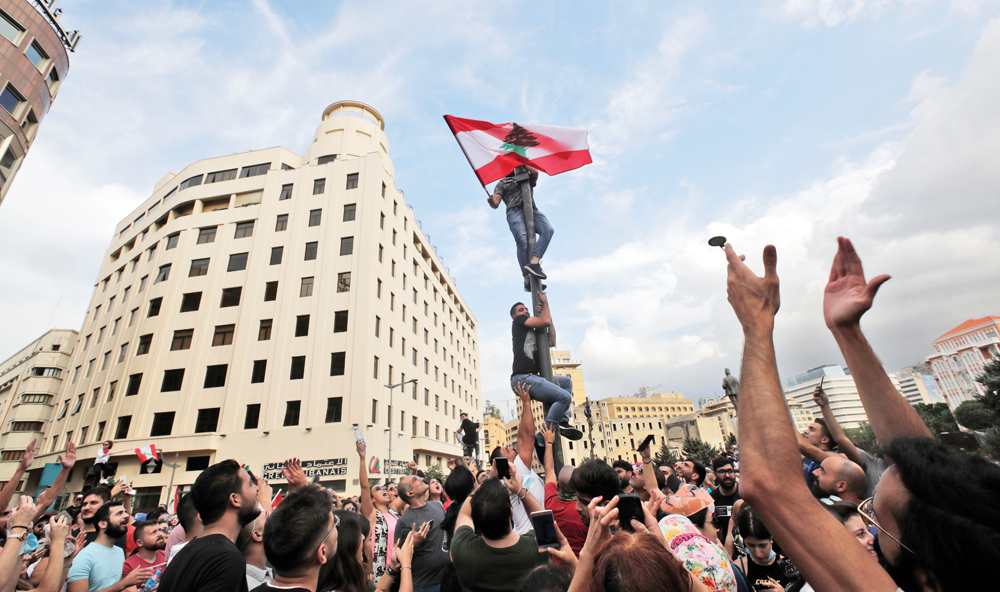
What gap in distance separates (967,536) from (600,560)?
1.07m

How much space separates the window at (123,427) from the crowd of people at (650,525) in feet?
90.1

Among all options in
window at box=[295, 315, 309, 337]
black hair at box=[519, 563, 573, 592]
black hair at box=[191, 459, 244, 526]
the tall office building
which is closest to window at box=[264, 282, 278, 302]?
window at box=[295, 315, 309, 337]

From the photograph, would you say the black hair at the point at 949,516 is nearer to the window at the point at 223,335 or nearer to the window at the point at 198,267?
the window at the point at 223,335

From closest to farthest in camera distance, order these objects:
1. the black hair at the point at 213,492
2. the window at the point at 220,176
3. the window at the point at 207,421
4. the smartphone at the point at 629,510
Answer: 1. the smartphone at the point at 629,510
2. the black hair at the point at 213,492
3. the window at the point at 207,421
4. the window at the point at 220,176

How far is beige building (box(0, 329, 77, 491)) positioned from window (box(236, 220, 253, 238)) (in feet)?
87.1

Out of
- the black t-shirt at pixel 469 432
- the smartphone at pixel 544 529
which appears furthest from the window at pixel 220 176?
the smartphone at pixel 544 529

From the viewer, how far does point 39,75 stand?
26656 millimetres

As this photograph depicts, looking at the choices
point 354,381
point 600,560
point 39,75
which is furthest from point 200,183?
point 600,560

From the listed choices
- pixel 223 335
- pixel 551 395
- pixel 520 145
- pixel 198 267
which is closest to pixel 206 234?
pixel 198 267

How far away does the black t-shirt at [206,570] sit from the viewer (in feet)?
8.17

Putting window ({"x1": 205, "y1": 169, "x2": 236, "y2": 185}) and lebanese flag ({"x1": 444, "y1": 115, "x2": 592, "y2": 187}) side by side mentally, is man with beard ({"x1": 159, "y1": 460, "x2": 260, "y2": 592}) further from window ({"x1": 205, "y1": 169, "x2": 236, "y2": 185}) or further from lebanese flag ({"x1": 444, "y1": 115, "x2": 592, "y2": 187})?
window ({"x1": 205, "y1": 169, "x2": 236, "y2": 185})

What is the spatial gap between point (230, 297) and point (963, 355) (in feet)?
484

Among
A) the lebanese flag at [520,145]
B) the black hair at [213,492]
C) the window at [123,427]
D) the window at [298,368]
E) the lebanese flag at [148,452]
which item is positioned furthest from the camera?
the window at [123,427]

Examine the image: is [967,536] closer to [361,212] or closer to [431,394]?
[361,212]
